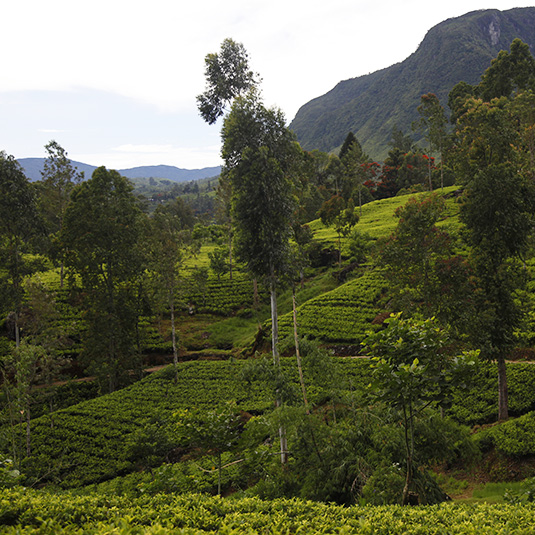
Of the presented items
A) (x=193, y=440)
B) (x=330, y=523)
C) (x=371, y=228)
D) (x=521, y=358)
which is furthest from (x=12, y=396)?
(x=371, y=228)

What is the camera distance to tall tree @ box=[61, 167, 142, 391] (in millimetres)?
23109

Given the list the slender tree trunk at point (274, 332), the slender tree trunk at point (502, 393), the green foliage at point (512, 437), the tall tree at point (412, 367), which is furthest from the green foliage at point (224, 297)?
the tall tree at point (412, 367)

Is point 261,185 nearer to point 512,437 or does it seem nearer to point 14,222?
point 512,437

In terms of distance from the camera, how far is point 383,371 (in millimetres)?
5750

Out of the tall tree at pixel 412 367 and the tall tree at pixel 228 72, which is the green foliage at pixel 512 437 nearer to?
the tall tree at pixel 412 367

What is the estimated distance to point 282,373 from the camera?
10.4 m

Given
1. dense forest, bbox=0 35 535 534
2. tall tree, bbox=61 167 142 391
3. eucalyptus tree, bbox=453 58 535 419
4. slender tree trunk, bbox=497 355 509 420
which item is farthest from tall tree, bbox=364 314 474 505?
tall tree, bbox=61 167 142 391

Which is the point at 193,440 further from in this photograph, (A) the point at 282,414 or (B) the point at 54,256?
(B) the point at 54,256

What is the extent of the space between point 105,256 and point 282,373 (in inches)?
691

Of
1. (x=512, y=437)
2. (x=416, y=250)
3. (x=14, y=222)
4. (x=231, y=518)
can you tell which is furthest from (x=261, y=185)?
(x=14, y=222)

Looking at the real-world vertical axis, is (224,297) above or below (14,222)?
below

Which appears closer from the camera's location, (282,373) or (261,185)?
(282,373)

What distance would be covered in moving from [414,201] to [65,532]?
14770 millimetres

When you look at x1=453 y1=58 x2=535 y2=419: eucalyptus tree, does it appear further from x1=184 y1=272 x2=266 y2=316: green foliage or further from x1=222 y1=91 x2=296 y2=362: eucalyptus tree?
x1=184 y1=272 x2=266 y2=316: green foliage
